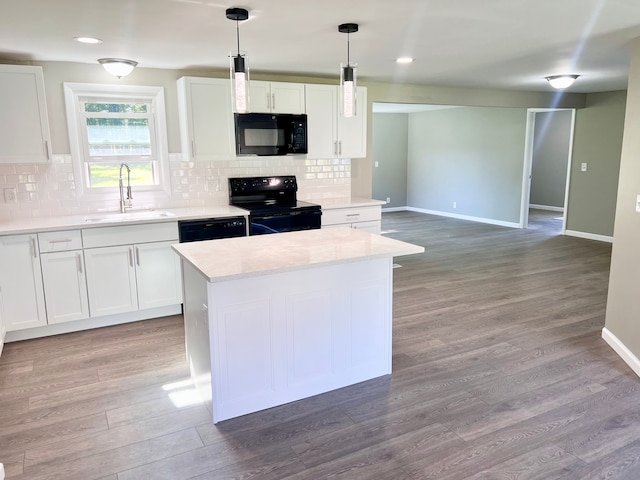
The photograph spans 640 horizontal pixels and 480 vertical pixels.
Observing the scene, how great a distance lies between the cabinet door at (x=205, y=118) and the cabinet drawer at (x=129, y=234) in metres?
0.82

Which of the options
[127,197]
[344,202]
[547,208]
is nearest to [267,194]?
[344,202]

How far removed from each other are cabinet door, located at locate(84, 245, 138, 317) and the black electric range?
115 cm

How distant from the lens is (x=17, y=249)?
11.8 ft

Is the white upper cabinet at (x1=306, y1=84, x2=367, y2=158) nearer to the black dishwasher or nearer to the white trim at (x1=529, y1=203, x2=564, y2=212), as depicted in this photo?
the black dishwasher

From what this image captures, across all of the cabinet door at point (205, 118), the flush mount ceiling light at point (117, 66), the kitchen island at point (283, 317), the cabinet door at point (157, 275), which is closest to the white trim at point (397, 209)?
the cabinet door at point (205, 118)

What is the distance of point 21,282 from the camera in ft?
12.0

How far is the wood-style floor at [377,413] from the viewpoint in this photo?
2234mm

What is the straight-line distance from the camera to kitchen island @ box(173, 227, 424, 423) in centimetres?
251

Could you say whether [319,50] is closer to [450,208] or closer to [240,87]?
[240,87]

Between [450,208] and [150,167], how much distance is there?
6870 millimetres

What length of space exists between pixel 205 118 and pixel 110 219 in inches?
51.1

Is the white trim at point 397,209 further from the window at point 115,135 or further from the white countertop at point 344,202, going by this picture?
the window at point 115,135

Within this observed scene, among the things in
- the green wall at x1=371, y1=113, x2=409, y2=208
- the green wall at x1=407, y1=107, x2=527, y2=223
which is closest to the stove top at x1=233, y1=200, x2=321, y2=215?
the green wall at x1=407, y1=107, x2=527, y2=223

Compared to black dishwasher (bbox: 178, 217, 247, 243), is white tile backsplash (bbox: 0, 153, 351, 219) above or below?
above
